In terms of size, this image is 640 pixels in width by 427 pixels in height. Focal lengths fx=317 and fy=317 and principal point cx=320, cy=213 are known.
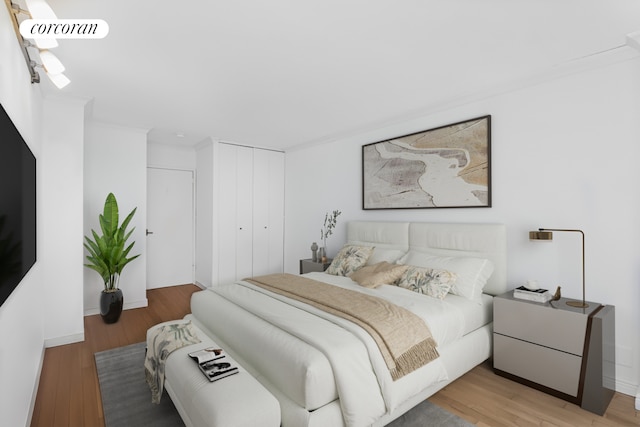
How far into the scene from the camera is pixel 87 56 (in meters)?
2.39

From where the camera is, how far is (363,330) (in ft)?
6.63

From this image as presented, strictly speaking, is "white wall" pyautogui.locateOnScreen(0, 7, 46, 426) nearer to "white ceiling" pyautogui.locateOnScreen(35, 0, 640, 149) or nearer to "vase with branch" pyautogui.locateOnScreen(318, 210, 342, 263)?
"white ceiling" pyautogui.locateOnScreen(35, 0, 640, 149)

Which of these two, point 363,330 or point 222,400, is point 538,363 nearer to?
point 363,330

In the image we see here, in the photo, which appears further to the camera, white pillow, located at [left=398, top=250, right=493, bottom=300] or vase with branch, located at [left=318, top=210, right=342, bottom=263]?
vase with branch, located at [left=318, top=210, right=342, bottom=263]

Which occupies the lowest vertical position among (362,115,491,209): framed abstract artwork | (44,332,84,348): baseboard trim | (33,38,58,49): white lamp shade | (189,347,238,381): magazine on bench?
(44,332,84,348): baseboard trim

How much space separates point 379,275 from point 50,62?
2956mm

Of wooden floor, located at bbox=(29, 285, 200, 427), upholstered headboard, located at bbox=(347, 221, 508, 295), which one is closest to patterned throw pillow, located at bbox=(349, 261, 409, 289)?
upholstered headboard, located at bbox=(347, 221, 508, 295)

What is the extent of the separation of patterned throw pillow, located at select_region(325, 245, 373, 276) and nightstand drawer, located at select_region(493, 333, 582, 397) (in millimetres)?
1519

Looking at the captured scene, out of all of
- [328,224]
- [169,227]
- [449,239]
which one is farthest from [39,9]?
[169,227]

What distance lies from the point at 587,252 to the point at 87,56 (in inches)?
164

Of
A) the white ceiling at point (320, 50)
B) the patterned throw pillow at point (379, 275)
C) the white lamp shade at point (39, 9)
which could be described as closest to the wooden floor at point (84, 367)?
A: the patterned throw pillow at point (379, 275)

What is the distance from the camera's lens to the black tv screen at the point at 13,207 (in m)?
1.37

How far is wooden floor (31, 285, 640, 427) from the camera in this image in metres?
2.06

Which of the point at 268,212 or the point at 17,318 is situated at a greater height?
the point at 268,212
